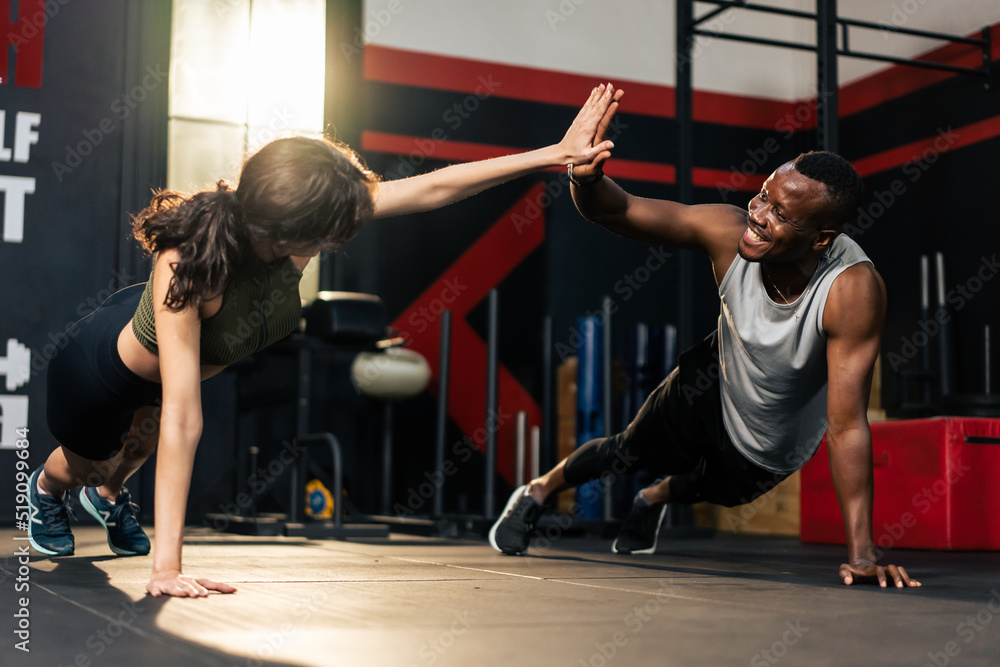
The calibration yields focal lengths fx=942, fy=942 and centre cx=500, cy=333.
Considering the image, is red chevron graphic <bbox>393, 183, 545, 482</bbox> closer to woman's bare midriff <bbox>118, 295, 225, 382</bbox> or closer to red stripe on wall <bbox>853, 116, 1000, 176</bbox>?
red stripe on wall <bbox>853, 116, 1000, 176</bbox>

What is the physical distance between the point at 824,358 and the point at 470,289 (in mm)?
3369

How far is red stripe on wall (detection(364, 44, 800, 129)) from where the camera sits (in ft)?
16.5

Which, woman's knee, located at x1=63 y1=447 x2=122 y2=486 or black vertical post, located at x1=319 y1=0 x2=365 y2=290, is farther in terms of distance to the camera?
black vertical post, located at x1=319 y1=0 x2=365 y2=290

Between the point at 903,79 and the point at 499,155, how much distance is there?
2248 millimetres

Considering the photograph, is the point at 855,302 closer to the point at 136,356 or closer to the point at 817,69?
the point at 136,356

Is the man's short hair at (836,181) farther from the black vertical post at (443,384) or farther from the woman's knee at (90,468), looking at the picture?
the black vertical post at (443,384)

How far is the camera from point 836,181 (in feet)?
5.79

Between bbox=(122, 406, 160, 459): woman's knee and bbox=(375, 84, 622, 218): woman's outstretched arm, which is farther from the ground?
bbox=(375, 84, 622, 218): woman's outstretched arm

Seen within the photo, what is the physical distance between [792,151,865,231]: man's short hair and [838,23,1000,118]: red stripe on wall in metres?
3.56

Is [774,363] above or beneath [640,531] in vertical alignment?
above

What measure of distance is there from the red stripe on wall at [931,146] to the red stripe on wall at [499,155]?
0.67 meters

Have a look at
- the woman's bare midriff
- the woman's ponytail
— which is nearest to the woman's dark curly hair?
the woman's ponytail

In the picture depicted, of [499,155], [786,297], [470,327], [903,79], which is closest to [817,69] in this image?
[903,79]

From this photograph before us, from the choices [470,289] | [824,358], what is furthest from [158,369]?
[470,289]
